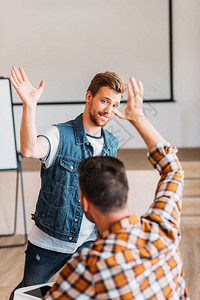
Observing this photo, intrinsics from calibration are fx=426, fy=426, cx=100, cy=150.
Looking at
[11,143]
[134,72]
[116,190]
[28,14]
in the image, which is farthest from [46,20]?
[116,190]

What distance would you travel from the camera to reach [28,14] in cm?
522

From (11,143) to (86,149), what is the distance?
6.57ft

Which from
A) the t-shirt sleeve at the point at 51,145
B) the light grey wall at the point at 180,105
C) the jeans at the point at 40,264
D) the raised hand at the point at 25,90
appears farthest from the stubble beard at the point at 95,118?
the light grey wall at the point at 180,105

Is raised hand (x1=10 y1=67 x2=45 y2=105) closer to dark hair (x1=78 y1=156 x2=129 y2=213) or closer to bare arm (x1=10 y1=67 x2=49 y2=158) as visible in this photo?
bare arm (x1=10 y1=67 x2=49 y2=158)

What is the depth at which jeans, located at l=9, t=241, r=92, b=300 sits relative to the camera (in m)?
1.89

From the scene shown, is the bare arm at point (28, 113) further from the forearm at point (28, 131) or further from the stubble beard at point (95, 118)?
the stubble beard at point (95, 118)

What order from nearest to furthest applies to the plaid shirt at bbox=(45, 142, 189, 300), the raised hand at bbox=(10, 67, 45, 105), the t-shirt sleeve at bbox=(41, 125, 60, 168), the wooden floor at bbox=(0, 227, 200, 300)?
the plaid shirt at bbox=(45, 142, 189, 300), the raised hand at bbox=(10, 67, 45, 105), the t-shirt sleeve at bbox=(41, 125, 60, 168), the wooden floor at bbox=(0, 227, 200, 300)

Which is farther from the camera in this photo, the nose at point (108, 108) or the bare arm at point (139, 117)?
the nose at point (108, 108)

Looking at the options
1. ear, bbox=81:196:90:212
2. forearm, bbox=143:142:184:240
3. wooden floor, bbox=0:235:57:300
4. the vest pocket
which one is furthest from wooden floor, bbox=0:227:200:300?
ear, bbox=81:196:90:212

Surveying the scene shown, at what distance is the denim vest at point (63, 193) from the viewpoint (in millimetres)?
1889

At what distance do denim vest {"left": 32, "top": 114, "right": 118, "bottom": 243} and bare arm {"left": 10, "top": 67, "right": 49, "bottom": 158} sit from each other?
5.8 inches

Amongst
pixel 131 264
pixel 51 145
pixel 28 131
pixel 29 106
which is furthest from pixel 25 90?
pixel 131 264

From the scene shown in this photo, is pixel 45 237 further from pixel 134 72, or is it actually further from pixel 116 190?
pixel 134 72

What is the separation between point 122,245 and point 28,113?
72 cm
